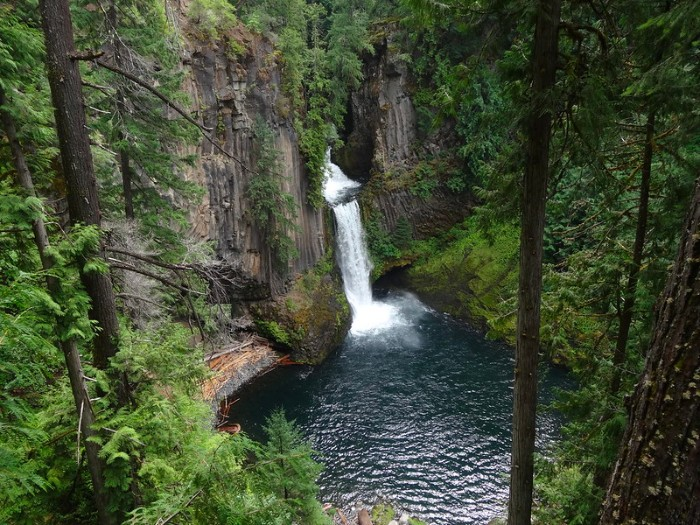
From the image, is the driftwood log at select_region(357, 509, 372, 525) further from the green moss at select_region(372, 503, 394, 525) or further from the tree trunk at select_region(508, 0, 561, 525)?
the tree trunk at select_region(508, 0, 561, 525)

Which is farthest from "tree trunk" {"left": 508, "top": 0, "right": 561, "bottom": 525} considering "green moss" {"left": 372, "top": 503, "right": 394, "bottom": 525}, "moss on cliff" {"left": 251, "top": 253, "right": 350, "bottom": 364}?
"moss on cliff" {"left": 251, "top": 253, "right": 350, "bottom": 364}

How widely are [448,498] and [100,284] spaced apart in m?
11.1

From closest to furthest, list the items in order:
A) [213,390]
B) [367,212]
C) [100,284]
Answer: [100,284], [213,390], [367,212]

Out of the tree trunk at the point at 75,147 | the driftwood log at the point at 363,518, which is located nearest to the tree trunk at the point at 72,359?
the tree trunk at the point at 75,147

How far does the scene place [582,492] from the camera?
5754 millimetres

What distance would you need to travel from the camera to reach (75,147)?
4273 millimetres

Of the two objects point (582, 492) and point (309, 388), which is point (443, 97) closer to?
point (582, 492)

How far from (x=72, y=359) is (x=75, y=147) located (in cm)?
223

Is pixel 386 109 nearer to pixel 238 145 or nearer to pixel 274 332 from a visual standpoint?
pixel 238 145

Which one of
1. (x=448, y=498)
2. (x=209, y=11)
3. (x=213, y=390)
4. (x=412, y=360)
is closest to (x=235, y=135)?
(x=209, y=11)

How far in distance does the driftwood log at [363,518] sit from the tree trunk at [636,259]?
792cm

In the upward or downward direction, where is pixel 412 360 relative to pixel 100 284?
downward

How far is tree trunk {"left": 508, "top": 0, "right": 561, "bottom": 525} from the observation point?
14.2ft

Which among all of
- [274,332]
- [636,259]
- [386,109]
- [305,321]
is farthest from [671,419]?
[386,109]
